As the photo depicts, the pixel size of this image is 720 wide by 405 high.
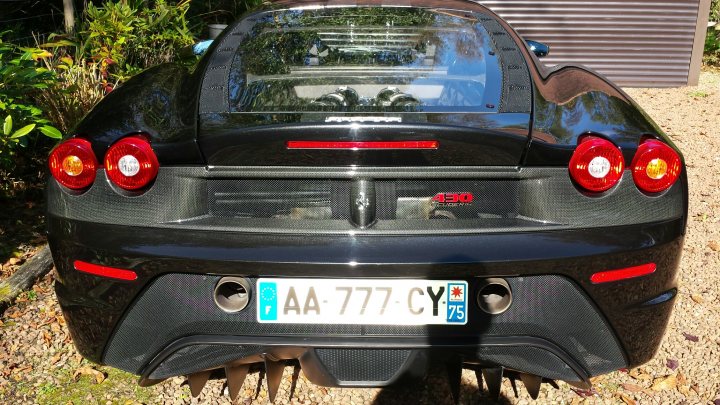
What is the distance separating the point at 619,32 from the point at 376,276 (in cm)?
846

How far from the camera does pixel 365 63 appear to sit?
8.96ft

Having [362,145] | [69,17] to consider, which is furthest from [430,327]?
[69,17]

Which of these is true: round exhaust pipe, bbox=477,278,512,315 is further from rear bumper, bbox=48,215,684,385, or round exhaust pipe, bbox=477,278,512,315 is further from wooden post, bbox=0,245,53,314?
wooden post, bbox=0,245,53,314

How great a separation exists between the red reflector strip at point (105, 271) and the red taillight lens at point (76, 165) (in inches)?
9.2

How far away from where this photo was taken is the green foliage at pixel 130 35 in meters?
5.56

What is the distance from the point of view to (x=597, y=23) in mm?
9328

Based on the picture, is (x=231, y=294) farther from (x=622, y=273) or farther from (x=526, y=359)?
(x=622, y=273)

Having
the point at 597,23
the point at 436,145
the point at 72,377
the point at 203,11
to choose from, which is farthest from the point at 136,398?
the point at 597,23

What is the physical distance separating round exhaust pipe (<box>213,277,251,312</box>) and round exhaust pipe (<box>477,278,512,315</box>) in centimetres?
67

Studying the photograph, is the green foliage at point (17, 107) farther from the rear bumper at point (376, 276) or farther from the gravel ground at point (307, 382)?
the rear bumper at point (376, 276)

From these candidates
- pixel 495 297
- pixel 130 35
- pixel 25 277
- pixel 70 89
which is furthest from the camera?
pixel 130 35

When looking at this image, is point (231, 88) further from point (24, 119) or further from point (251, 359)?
point (24, 119)

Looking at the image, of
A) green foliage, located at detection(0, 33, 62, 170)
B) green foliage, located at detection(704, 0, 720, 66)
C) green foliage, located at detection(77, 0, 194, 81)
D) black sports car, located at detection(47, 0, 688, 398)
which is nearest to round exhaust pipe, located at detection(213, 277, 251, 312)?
black sports car, located at detection(47, 0, 688, 398)

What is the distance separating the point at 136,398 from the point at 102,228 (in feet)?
2.80
